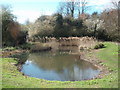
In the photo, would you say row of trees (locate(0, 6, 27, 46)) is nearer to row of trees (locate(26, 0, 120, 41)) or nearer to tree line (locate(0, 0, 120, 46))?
tree line (locate(0, 0, 120, 46))

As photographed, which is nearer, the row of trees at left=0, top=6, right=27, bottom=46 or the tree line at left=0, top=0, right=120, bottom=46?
the row of trees at left=0, top=6, right=27, bottom=46

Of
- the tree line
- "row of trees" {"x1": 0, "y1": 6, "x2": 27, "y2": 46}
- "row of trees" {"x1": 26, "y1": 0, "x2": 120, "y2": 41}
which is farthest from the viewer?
"row of trees" {"x1": 26, "y1": 0, "x2": 120, "y2": 41}

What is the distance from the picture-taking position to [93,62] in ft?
46.3

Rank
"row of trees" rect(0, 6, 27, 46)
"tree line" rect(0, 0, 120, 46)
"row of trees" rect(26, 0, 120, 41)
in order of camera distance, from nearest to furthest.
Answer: "row of trees" rect(0, 6, 27, 46), "tree line" rect(0, 0, 120, 46), "row of trees" rect(26, 0, 120, 41)

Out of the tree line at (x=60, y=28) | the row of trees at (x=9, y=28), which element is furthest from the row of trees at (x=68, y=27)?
the row of trees at (x=9, y=28)

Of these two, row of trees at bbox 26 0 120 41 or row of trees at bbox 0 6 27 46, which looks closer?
row of trees at bbox 0 6 27 46

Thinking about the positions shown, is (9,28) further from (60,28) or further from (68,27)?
(68,27)

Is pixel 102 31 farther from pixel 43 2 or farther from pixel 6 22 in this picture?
pixel 43 2

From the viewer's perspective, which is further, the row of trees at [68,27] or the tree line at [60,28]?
the row of trees at [68,27]

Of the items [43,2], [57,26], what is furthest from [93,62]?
[57,26]

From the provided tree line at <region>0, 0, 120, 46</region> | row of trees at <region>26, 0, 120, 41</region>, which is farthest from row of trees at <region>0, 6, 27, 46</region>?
row of trees at <region>26, 0, 120, 41</region>

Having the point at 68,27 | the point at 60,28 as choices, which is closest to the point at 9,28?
the point at 60,28

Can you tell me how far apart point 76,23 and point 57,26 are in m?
3.91

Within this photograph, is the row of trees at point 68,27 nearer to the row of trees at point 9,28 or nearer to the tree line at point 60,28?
the tree line at point 60,28
